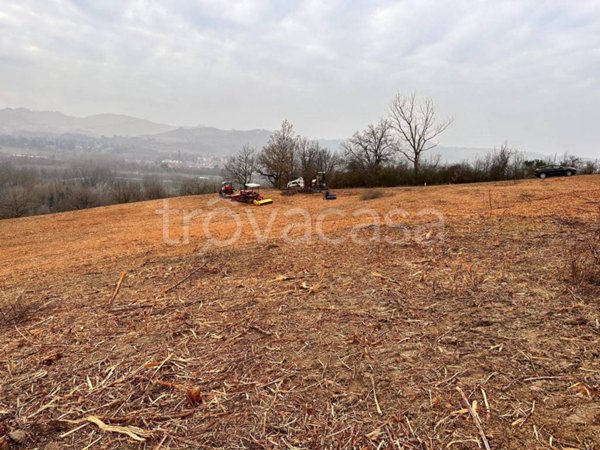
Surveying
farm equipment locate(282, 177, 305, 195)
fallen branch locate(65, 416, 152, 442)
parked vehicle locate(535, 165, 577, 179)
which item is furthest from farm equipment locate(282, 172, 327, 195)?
fallen branch locate(65, 416, 152, 442)

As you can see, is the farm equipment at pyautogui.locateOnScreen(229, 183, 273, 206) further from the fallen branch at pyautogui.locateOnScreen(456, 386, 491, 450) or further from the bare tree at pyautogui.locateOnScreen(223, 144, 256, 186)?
the bare tree at pyautogui.locateOnScreen(223, 144, 256, 186)

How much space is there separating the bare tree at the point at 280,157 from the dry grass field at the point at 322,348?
1781cm

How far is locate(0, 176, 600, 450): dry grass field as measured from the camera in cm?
188

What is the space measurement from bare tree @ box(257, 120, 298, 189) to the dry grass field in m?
17.8

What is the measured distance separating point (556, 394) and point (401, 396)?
86 cm

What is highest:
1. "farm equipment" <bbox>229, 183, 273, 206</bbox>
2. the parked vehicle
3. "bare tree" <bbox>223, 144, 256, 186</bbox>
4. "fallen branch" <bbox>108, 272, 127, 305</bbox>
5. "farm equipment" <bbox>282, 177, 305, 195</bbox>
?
"bare tree" <bbox>223, 144, 256, 186</bbox>

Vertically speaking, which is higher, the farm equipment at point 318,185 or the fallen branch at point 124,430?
the farm equipment at point 318,185

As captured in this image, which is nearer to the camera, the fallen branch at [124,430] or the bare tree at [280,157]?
the fallen branch at [124,430]

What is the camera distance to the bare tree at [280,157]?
901 inches

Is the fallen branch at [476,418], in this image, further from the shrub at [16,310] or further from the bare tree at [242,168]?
the bare tree at [242,168]

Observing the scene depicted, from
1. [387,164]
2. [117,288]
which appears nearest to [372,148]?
[387,164]

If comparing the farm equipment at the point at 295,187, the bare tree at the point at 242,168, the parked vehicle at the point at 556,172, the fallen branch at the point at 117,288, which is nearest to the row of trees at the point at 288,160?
the bare tree at the point at 242,168

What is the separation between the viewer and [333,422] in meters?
1.92

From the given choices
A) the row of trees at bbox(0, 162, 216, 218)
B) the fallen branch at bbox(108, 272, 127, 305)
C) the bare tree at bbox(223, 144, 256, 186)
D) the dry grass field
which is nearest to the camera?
the dry grass field
